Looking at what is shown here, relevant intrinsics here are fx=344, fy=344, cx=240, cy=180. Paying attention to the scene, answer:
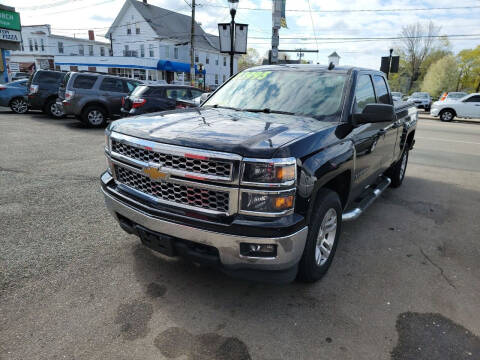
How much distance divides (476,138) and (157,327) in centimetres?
1500

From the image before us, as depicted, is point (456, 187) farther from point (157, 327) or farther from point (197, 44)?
point (197, 44)

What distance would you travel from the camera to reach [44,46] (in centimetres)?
5594

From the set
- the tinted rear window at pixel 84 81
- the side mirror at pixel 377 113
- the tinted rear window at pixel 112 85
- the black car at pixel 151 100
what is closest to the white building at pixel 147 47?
the tinted rear window at pixel 112 85

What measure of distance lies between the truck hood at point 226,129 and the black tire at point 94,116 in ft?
32.0

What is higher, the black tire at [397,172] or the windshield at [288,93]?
the windshield at [288,93]

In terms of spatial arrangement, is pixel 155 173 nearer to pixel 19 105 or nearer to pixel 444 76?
pixel 19 105

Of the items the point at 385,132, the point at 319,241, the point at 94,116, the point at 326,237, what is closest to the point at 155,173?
the point at 319,241

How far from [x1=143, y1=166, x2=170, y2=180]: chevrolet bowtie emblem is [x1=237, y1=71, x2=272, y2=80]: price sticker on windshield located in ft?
6.78

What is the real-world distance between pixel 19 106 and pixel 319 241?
649 inches

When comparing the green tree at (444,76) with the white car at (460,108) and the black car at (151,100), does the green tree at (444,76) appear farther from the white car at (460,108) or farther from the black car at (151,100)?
the black car at (151,100)

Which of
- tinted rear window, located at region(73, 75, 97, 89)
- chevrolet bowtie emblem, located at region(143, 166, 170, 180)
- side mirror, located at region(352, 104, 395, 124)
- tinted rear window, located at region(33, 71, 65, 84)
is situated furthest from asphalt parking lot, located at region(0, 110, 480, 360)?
tinted rear window, located at region(33, 71, 65, 84)

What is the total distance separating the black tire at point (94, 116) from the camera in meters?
11.8

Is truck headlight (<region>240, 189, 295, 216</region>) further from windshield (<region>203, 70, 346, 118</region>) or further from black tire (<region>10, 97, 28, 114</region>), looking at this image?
black tire (<region>10, 97, 28, 114</region>)

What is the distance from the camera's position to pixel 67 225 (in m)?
4.06
